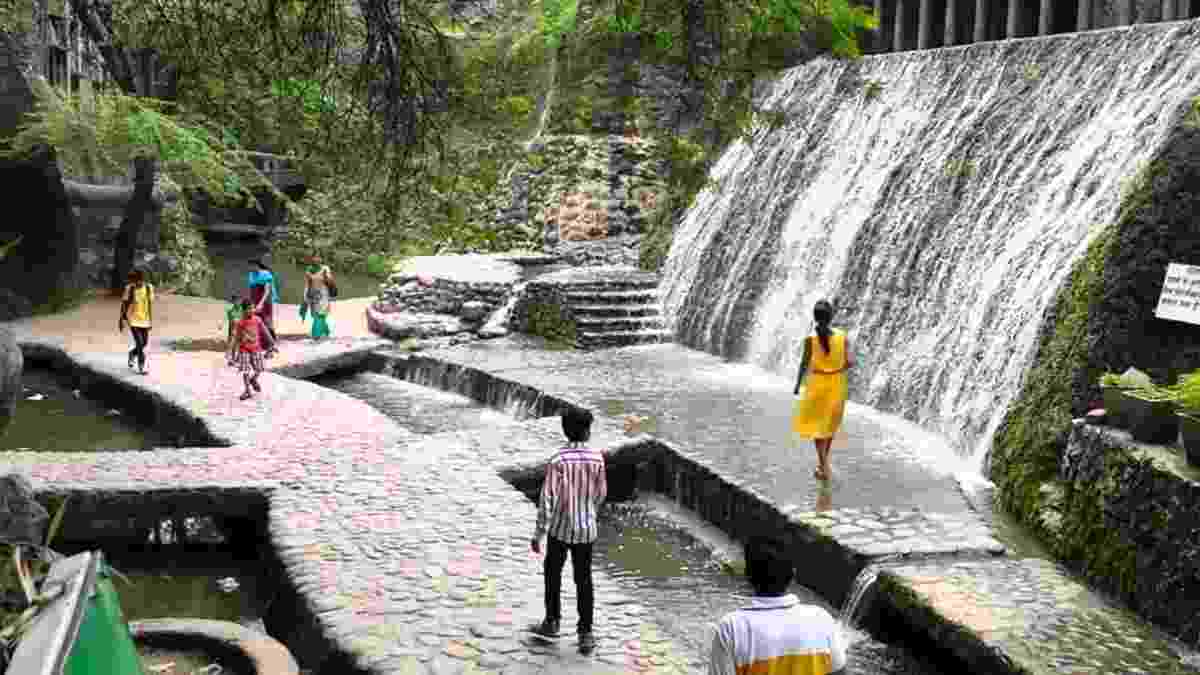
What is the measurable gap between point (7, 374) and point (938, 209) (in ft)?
33.0

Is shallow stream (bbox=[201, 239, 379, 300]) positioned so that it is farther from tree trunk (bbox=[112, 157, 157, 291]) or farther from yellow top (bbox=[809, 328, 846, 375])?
yellow top (bbox=[809, 328, 846, 375])

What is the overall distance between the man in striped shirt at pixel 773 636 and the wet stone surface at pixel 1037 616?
2.78m

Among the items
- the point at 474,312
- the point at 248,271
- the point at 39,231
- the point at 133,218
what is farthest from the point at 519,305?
the point at 248,271

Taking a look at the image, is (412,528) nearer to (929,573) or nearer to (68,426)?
(929,573)

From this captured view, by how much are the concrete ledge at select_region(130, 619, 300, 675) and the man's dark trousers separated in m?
1.37

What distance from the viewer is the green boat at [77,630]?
393cm

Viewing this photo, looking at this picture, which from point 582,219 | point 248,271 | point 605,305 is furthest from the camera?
point 248,271

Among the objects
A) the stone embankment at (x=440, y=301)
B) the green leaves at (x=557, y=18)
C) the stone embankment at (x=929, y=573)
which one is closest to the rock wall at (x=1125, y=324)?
the stone embankment at (x=929, y=573)

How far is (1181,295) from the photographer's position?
8.18 metres

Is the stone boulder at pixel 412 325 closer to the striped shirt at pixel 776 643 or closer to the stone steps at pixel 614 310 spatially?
the stone steps at pixel 614 310

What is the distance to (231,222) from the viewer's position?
122 feet

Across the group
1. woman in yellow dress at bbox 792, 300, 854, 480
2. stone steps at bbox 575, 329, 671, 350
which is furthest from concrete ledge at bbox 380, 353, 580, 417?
woman in yellow dress at bbox 792, 300, 854, 480

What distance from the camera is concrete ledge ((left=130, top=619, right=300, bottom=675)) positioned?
632 cm

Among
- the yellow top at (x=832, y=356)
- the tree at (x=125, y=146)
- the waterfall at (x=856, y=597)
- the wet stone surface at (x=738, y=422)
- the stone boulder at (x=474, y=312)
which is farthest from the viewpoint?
the tree at (x=125, y=146)
